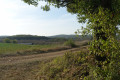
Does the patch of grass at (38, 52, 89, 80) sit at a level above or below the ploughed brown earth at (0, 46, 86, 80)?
above

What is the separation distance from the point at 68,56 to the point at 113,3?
406cm

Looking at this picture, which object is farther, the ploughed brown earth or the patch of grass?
the ploughed brown earth

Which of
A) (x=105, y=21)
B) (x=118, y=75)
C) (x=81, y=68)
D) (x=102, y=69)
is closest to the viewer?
(x=105, y=21)

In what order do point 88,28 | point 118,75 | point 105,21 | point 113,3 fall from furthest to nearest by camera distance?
1. point 113,3
2. point 118,75
3. point 88,28
4. point 105,21

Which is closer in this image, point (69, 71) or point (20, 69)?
point (69, 71)

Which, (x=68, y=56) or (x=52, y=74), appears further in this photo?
(x=68, y=56)

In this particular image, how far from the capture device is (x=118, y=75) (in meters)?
3.52

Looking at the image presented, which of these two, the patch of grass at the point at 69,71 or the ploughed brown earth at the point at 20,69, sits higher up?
the patch of grass at the point at 69,71

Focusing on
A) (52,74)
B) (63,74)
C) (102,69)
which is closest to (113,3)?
(102,69)

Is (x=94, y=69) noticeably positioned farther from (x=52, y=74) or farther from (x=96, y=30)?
(x=52, y=74)

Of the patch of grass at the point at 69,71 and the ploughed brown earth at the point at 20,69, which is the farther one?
the ploughed brown earth at the point at 20,69

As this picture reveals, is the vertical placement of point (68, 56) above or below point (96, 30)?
below

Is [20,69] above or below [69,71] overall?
below

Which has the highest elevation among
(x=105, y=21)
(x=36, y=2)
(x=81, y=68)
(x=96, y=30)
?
(x=36, y=2)
